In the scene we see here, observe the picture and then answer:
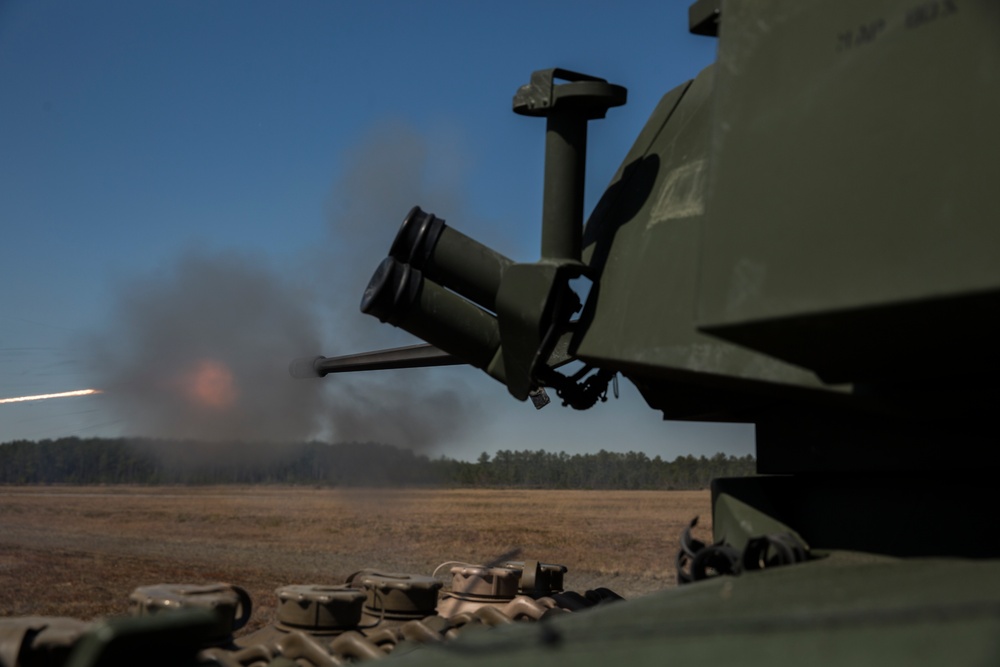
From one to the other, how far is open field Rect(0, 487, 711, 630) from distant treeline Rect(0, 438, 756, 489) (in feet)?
1.95

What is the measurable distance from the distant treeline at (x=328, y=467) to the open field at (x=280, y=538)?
1.95ft

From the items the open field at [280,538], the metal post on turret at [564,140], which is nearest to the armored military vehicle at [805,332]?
the metal post on turret at [564,140]

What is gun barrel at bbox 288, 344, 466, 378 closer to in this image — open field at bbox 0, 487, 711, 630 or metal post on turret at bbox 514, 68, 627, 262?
metal post on turret at bbox 514, 68, 627, 262

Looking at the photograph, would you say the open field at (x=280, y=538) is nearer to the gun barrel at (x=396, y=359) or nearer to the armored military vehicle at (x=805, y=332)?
the gun barrel at (x=396, y=359)

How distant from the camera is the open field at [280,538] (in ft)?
77.3

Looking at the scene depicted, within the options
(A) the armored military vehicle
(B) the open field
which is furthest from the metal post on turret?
(B) the open field

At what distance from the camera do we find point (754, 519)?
4.40 metres

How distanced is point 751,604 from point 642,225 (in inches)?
94.3

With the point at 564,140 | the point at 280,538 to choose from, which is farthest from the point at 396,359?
the point at 280,538

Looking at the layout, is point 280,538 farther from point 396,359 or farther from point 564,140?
point 564,140

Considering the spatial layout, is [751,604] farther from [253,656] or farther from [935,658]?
[253,656]

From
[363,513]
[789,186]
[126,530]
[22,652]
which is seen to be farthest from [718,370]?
[363,513]

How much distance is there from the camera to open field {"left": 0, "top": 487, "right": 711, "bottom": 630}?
928 inches

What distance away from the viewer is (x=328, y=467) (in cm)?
1700
